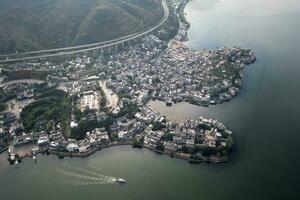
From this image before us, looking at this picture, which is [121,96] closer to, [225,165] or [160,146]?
[160,146]

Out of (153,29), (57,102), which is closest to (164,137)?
(57,102)

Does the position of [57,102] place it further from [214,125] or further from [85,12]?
[85,12]

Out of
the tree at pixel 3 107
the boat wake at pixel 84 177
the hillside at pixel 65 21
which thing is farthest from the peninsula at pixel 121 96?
the hillside at pixel 65 21

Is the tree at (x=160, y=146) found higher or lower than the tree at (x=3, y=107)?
higher

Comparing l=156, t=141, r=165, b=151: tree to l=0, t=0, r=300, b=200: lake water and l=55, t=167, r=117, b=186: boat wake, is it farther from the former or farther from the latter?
l=55, t=167, r=117, b=186: boat wake

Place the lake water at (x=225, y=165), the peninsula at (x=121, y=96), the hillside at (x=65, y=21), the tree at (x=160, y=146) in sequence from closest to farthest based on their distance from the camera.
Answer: the lake water at (x=225, y=165) < the tree at (x=160, y=146) < the peninsula at (x=121, y=96) < the hillside at (x=65, y=21)

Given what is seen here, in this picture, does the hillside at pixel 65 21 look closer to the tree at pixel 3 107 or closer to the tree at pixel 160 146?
the tree at pixel 3 107

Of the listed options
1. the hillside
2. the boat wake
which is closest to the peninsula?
the boat wake
